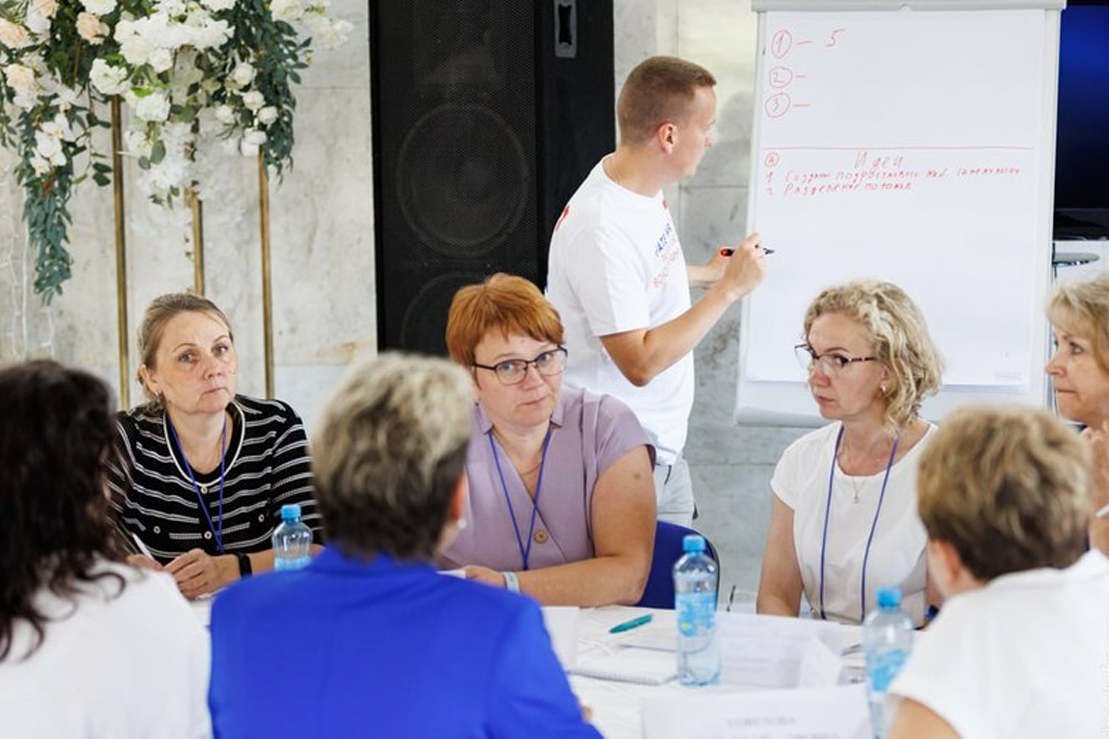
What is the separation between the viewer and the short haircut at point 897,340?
9.80 ft

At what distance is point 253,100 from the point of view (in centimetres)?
446

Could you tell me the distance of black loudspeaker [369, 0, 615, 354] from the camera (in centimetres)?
435

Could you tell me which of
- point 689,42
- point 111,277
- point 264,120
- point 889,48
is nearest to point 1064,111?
point 889,48

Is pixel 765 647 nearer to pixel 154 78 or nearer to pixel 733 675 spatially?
pixel 733 675

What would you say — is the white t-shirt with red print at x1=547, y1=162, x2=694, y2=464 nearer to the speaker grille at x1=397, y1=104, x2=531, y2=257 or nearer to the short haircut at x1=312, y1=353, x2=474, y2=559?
the speaker grille at x1=397, y1=104, x2=531, y2=257

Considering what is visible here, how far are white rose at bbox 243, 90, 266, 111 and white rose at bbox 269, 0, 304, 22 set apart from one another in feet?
0.71

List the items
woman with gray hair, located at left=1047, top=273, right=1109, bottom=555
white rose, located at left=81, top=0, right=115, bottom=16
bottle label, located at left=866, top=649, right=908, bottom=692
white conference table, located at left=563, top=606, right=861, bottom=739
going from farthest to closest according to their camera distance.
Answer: white rose, located at left=81, top=0, right=115, bottom=16, woman with gray hair, located at left=1047, top=273, right=1109, bottom=555, white conference table, located at left=563, top=606, right=861, bottom=739, bottle label, located at left=866, top=649, right=908, bottom=692

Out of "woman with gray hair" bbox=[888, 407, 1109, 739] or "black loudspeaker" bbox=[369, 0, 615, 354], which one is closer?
"woman with gray hair" bbox=[888, 407, 1109, 739]

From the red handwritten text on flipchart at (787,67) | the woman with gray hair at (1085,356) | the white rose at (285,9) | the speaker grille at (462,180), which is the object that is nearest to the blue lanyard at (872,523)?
the woman with gray hair at (1085,356)

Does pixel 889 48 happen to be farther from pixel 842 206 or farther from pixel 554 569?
pixel 554 569

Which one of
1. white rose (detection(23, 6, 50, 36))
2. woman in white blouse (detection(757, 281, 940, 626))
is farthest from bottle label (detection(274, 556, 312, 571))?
white rose (detection(23, 6, 50, 36))

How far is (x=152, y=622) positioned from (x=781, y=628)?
0.99 meters

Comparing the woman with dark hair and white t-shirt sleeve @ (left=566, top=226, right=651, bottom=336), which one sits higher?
white t-shirt sleeve @ (left=566, top=226, right=651, bottom=336)

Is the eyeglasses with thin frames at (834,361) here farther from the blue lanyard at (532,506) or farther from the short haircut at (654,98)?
the short haircut at (654,98)
